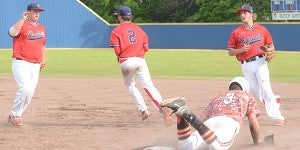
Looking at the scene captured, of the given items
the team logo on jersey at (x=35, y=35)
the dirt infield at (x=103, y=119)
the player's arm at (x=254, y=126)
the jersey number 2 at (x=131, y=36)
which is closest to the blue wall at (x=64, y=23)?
the dirt infield at (x=103, y=119)

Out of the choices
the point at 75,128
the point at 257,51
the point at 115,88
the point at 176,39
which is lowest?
the point at 176,39

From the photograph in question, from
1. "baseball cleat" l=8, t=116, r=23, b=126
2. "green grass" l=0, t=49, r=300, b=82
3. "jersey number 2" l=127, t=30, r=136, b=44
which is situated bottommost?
"green grass" l=0, t=49, r=300, b=82

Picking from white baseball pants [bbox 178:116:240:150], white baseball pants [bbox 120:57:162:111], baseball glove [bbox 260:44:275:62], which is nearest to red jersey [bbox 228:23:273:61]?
baseball glove [bbox 260:44:275:62]

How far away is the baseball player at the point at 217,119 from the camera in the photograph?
685 centimetres

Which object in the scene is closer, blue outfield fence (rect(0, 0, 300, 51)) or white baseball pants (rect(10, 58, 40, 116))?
white baseball pants (rect(10, 58, 40, 116))

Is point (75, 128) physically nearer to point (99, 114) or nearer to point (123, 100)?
point (99, 114)

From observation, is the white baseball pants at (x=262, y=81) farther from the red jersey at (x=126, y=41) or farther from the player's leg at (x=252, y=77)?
the red jersey at (x=126, y=41)

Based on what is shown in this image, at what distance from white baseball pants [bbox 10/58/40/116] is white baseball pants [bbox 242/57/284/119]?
3.28 m

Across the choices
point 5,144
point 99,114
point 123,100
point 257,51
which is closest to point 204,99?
point 123,100

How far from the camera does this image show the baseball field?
352 inches

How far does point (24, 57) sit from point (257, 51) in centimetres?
358

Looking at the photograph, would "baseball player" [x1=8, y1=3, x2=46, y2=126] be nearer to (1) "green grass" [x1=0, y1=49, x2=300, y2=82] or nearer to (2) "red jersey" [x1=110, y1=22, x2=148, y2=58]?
(2) "red jersey" [x1=110, y1=22, x2=148, y2=58]

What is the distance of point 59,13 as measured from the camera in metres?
44.3

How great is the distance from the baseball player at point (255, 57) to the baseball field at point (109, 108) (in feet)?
1.13
